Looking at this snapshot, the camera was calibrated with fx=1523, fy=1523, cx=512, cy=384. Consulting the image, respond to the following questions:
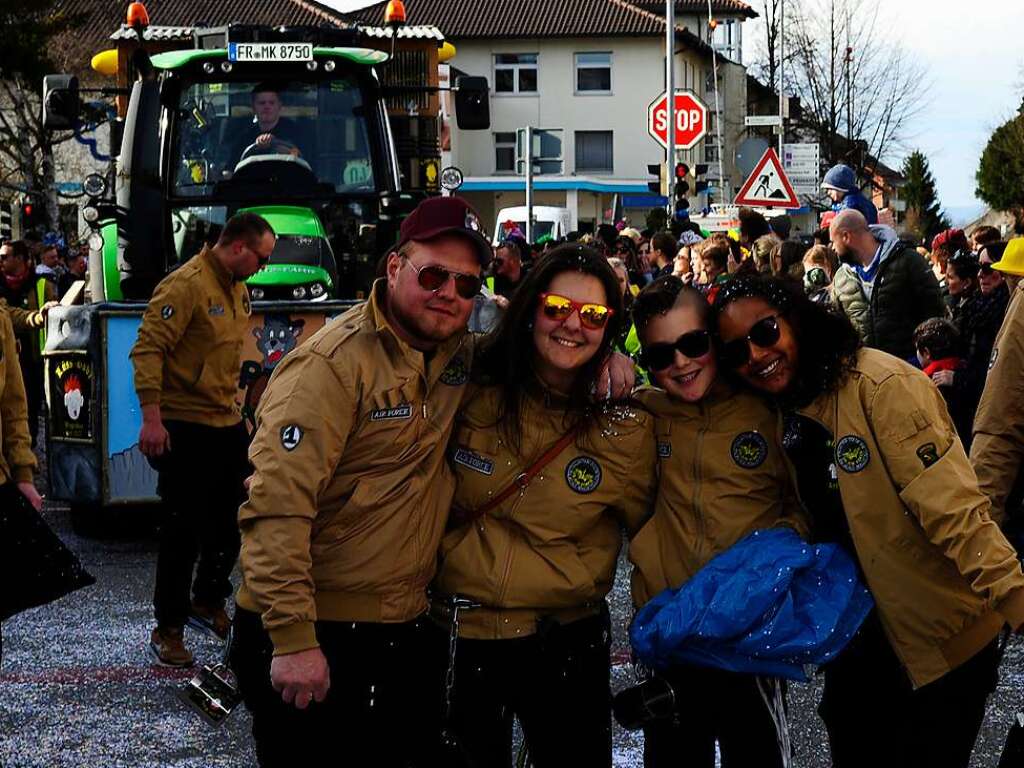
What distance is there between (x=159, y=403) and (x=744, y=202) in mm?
10915

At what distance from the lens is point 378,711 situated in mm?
3492

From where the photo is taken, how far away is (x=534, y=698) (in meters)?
3.56

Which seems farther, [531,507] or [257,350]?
[257,350]

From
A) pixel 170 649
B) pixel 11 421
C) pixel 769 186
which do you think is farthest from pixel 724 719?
pixel 769 186

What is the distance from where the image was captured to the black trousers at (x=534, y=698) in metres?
3.54

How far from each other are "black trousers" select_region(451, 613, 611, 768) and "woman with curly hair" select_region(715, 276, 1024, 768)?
2.17 feet

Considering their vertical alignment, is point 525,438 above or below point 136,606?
above

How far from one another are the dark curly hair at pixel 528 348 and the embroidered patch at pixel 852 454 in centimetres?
57

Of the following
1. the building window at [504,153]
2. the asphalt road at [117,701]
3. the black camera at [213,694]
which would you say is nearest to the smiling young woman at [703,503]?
the black camera at [213,694]

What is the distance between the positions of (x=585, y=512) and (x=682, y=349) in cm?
46

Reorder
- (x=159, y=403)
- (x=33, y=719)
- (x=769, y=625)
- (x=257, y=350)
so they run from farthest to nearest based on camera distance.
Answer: (x=257, y=350) → (x=159, y=403) → (x=33, y=719) → (x=769, y=625)

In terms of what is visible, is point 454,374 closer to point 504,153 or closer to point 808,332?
point 808,332

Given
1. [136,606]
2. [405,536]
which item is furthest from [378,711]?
[136,606]

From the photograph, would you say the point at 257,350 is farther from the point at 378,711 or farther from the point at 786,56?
the point at 786,56
